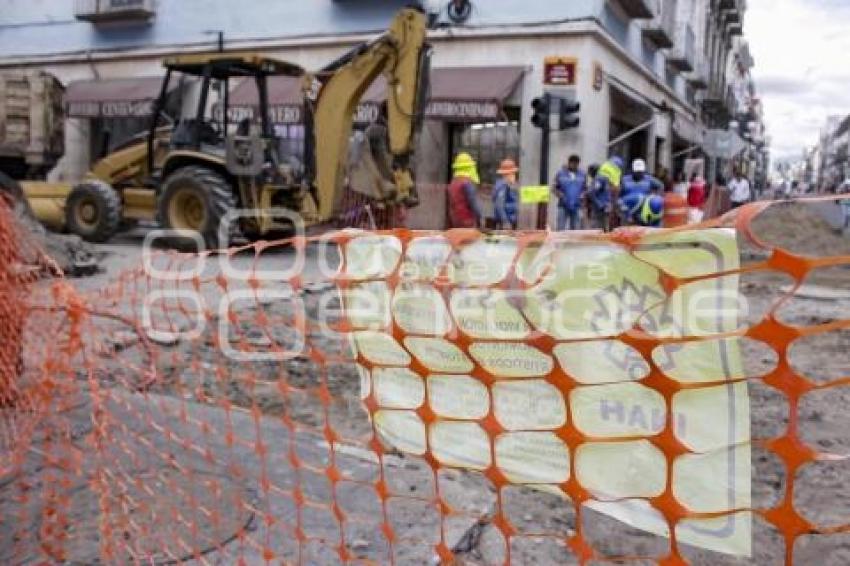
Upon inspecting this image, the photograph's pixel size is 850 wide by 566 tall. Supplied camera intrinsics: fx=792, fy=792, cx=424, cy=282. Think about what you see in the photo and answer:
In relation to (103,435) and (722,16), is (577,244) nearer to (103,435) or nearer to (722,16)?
(103,435)

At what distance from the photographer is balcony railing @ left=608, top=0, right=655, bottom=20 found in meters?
17.3

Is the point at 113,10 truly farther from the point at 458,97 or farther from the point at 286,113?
the point at 458,97

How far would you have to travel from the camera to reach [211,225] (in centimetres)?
1105

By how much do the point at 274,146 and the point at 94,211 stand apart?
10.5 ft

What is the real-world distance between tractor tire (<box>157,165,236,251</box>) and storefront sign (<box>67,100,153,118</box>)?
7.42 m

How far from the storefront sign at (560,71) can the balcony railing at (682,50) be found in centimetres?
1031

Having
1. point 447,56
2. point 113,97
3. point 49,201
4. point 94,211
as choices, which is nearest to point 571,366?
point 94,211

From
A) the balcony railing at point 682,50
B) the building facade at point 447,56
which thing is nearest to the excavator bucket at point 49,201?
the building facade at point 447,56

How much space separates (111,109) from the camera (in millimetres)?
19016

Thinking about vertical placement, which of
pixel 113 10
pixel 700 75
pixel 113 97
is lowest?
pixel 113 97

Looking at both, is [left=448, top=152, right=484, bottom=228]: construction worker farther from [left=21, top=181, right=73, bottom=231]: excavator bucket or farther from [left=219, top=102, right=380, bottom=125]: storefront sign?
[left=21, top=181, right=73, bottom=231]: excavator bucket

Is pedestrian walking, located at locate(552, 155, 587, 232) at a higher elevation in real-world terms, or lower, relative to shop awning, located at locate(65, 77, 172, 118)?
lower

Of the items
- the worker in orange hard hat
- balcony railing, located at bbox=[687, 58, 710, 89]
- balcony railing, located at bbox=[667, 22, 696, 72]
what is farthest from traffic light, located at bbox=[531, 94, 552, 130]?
balcony railing, located at bbox=[687, 58, 710, 89]

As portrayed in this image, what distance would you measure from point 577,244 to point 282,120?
14.8 m
